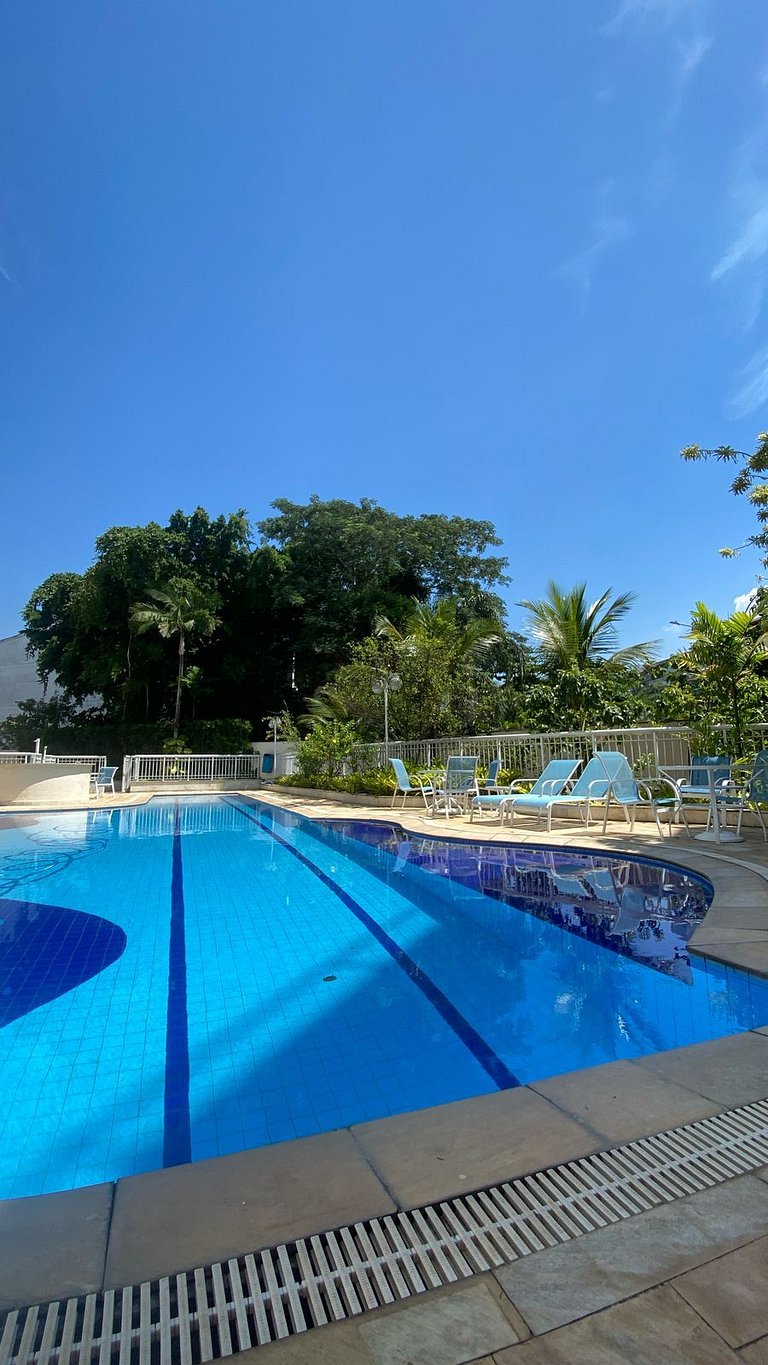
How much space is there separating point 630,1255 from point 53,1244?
1330 millimetres

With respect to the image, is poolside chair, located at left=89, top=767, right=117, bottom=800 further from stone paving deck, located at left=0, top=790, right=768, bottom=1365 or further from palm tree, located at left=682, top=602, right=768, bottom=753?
stone paving deck, located at left=0, top=790, right=768, bottom=1365

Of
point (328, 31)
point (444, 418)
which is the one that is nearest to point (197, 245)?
point (328, 31)

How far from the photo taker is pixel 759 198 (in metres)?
9.41

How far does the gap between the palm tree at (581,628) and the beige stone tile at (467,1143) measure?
48.2ft

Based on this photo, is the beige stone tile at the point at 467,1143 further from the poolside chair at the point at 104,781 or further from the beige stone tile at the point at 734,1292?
the poolside chair at the point at 104,781

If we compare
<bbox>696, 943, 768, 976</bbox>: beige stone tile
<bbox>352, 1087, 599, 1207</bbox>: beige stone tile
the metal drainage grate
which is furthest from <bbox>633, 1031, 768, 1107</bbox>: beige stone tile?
<bbox>696, 943, 768, 976</bbox>: beige stone tile


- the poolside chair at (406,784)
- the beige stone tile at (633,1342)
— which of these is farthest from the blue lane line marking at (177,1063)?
the poolside chair at (406,784)

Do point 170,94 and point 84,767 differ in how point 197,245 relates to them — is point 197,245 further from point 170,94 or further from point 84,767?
point 84,767

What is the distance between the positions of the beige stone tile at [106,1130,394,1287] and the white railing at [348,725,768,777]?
24.9 ft

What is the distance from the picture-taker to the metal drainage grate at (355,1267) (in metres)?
1.16

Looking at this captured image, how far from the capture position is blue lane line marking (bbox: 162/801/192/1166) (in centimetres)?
233

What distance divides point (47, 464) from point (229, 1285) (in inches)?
806

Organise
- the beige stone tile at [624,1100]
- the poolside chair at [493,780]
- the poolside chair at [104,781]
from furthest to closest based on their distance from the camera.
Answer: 1. the poolside chair at [104,781]
2. the poolside chair at [493,780]
3. the beige stone tile at [624,1100]

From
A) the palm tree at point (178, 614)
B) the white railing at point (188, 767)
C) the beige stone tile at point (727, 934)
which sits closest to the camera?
the beige stone tile at point (727, 934)
